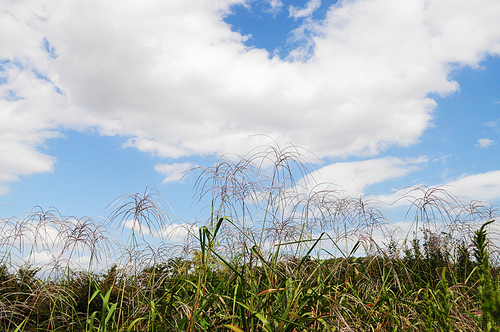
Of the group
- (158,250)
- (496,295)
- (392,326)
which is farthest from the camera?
(158,250)

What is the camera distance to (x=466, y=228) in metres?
6.46

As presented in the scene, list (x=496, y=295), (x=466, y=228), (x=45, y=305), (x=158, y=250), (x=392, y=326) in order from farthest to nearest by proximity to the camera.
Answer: (x=466, y=228)
(x=45, y=305)
(x=158, y=250)
(x=392, y=326)
(x=496, y=295)

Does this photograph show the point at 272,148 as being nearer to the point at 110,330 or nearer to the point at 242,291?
the point at 242,291

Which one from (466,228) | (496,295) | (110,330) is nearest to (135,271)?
(110,330)

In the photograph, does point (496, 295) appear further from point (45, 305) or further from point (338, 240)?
point (45, 305)

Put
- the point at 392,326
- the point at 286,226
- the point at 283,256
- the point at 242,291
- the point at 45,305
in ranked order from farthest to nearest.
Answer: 1. the point at 45,305
2. the point at 283,256
3. the point at 286,226
4. the point at 392,326
5. the point at 242,291

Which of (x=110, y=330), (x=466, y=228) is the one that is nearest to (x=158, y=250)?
(x=110, y=330)

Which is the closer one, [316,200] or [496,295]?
[496,295]

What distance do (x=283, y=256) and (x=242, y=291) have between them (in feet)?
5.31

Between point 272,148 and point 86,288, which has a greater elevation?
point 272,148

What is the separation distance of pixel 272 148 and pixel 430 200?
298cm

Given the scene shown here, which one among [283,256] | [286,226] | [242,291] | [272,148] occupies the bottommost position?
[242,291]

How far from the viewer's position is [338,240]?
5484 mm

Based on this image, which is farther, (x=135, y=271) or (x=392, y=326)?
(x=135, y=271)
